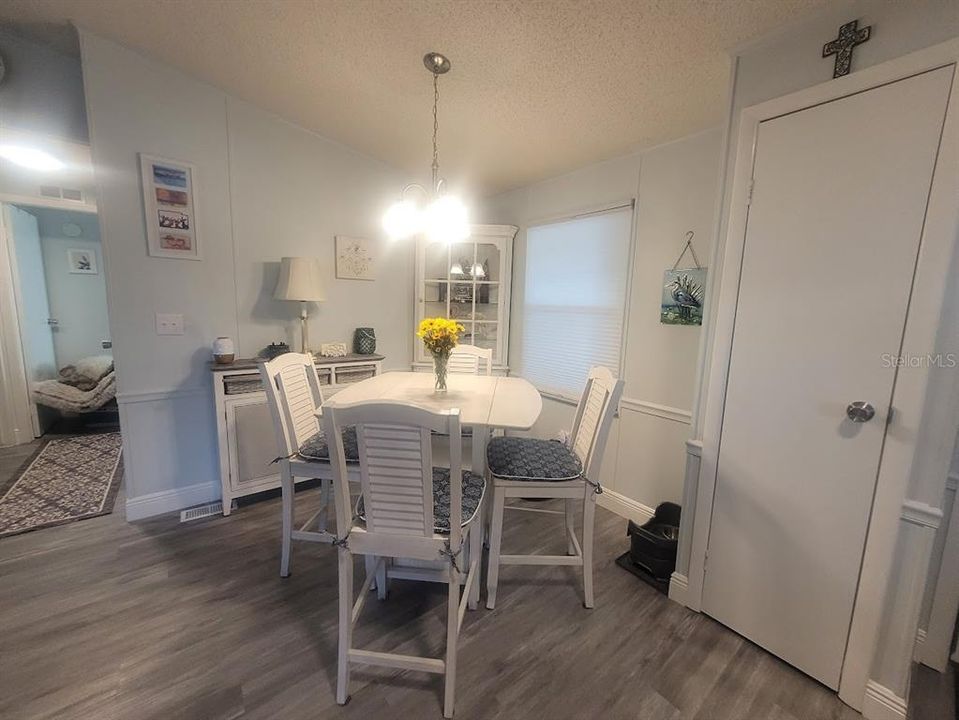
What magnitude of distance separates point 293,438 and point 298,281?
1236mm

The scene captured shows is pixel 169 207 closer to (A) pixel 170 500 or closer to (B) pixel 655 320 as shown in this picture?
(A) pixel 170 500

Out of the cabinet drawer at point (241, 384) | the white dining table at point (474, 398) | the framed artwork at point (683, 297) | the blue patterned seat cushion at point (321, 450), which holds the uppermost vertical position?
the framed artwork at point (683, 297)

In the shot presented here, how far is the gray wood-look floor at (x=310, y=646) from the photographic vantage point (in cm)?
136

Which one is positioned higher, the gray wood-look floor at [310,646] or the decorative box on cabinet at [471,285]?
the decorative box on cabinet at [471,285]

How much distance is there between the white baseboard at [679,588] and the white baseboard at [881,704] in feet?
2.01

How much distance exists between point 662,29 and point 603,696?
253 centimetres

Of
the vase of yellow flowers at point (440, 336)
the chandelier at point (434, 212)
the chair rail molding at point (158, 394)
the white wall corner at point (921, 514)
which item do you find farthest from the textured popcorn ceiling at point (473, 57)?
the chair rail molding at point (158, 394)

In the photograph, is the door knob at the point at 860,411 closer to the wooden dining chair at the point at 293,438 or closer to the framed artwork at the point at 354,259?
the wooden dining chair at the point at 293,438

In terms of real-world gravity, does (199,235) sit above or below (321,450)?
above

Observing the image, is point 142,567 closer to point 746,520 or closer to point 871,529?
point 746,520

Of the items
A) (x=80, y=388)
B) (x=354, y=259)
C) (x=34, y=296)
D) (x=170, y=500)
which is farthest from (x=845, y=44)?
(x=34, y=296)

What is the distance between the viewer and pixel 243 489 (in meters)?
2.59

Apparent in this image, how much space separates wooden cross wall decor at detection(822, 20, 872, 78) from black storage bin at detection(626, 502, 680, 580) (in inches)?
79.3

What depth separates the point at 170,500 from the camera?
8.29ft
